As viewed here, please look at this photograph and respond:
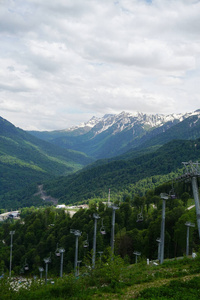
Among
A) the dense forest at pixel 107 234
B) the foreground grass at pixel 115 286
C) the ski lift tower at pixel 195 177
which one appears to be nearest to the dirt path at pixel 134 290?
the foreground grass at pixel 115 286

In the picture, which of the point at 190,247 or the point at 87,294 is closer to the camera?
the point at 87,294

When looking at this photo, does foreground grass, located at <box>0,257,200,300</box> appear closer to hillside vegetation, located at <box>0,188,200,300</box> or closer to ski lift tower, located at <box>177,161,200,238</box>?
hillside vegetation, located at <box>0,188,200,300</box>

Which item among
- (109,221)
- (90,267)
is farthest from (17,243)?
(90,267)

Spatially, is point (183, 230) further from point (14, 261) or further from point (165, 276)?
point (14, 261)

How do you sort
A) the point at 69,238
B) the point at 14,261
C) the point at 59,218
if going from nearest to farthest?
the point at 69,238
the point at 14,261
the point at 59,218

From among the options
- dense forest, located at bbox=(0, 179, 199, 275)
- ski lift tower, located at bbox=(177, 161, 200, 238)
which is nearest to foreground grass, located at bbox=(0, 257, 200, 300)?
ski lift tower, located at bbox=(177, 161, 200, 238)

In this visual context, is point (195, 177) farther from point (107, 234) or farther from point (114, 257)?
point (107, 234)

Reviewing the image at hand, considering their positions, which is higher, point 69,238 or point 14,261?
point 69,238
